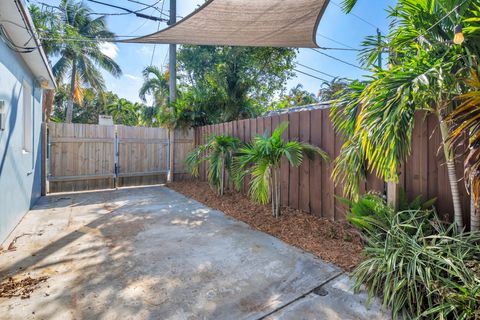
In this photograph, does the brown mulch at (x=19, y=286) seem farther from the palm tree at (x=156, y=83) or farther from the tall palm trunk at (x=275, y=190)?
the palm tree at (x=156, y=83)

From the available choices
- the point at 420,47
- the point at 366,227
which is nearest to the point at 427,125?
the point at 420,47

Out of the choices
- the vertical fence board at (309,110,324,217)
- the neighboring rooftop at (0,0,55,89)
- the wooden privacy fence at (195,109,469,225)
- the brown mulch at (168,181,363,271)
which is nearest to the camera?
the wooden privacy fence at (195,109,469,225)

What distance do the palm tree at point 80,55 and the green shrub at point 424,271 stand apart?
14.6 m

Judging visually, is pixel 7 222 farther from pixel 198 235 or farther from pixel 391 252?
pixel 391 252

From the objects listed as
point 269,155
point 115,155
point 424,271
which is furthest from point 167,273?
point 115,155

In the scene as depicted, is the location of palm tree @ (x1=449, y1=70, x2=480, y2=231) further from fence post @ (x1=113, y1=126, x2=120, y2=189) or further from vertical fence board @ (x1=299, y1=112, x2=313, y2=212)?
fence post @ (x1=113, y1=126, x2=120, y2=189)

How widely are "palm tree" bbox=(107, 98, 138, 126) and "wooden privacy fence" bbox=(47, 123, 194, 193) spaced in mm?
15415

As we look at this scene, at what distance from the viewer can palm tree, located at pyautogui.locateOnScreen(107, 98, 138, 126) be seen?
19859 millimetres

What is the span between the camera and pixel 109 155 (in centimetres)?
618

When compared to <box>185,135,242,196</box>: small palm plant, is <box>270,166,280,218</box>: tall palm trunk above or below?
below

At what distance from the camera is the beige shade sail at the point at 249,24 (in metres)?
2.96

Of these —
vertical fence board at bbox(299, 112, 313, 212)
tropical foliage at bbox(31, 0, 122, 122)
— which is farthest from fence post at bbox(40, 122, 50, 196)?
tropical foliage at bbox(31, 0, 122, 122)

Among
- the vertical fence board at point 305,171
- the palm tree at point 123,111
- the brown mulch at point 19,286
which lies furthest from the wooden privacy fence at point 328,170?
the palm tree at point 123,111

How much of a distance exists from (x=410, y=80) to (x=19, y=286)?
3333mm
